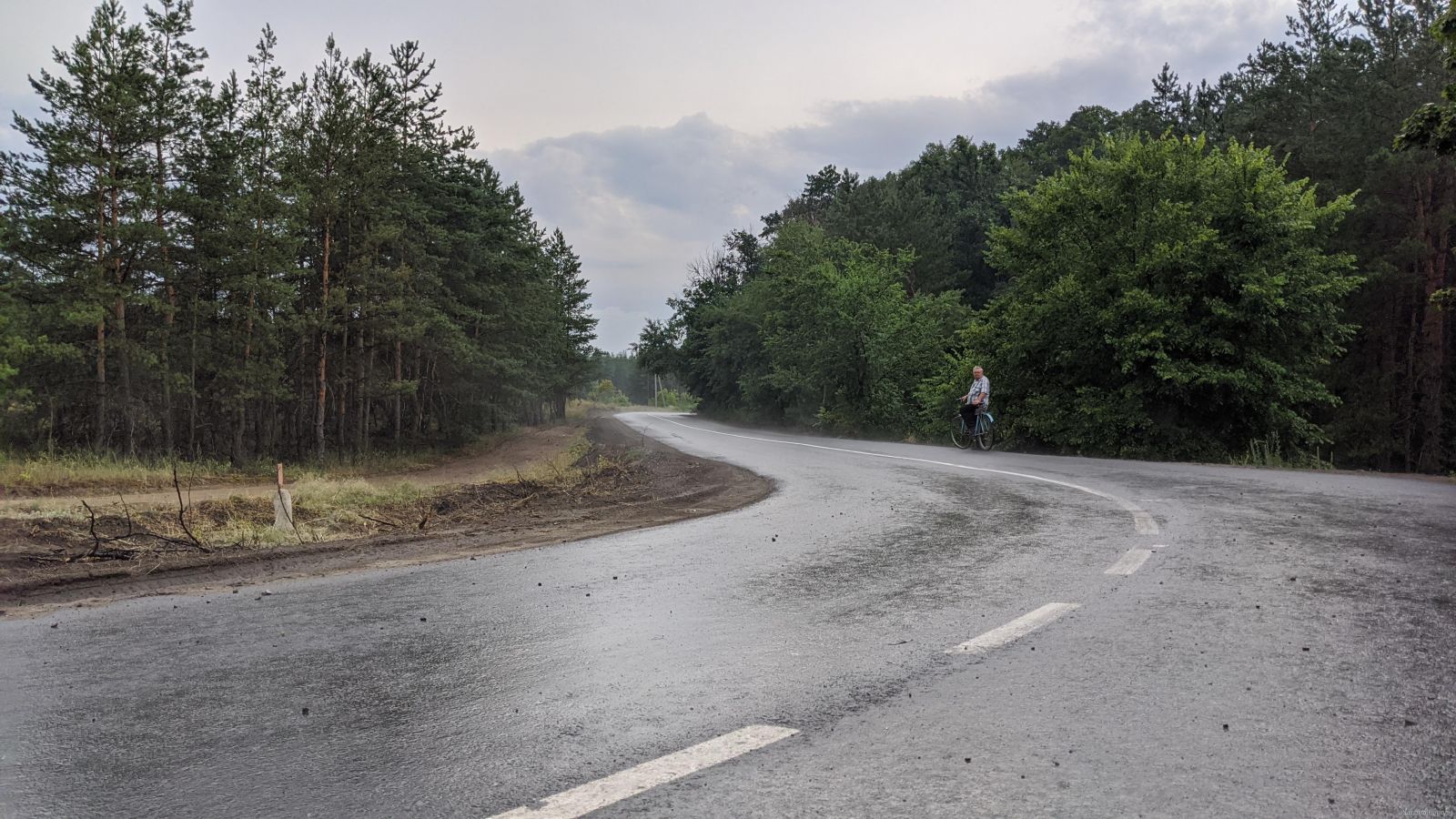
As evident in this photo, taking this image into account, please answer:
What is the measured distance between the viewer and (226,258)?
30219 millimetres

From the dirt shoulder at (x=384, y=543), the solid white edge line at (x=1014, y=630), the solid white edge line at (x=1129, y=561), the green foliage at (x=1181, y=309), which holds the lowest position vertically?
the dirt shoulder at (x=384, y=543)

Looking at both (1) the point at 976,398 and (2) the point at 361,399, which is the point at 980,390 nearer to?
(1) the point at 976,398

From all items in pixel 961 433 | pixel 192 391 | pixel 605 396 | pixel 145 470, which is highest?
pixel 605 396

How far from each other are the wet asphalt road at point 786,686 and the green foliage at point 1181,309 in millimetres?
12233

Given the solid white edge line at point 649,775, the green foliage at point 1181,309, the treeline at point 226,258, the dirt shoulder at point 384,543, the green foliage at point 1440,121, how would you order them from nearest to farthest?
the solid white edge line at point 649,775
the dirt shoulder at point 384,543
the green foliage at point 1440,121
the green foliage at point 1181,309
the treeline at point 226,258

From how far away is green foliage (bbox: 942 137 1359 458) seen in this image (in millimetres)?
18609

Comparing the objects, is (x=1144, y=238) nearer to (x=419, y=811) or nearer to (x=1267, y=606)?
(x=1267, y=606)

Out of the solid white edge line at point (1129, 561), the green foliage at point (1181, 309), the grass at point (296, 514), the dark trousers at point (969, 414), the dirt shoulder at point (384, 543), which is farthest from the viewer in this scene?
the dark trousers at point (969, 414)

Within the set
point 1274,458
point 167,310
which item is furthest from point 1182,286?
point 167,310

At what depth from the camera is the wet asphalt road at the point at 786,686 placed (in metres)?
2.76

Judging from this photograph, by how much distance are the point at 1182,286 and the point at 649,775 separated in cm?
1985

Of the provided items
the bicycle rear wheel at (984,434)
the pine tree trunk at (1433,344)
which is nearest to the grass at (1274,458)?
the bicycle rear wheel at (984,434)

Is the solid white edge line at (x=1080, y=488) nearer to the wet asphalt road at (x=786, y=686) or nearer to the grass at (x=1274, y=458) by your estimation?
the wet asphalt road at (x=786, y=686)

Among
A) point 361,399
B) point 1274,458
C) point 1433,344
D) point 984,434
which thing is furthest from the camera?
point 361,399
